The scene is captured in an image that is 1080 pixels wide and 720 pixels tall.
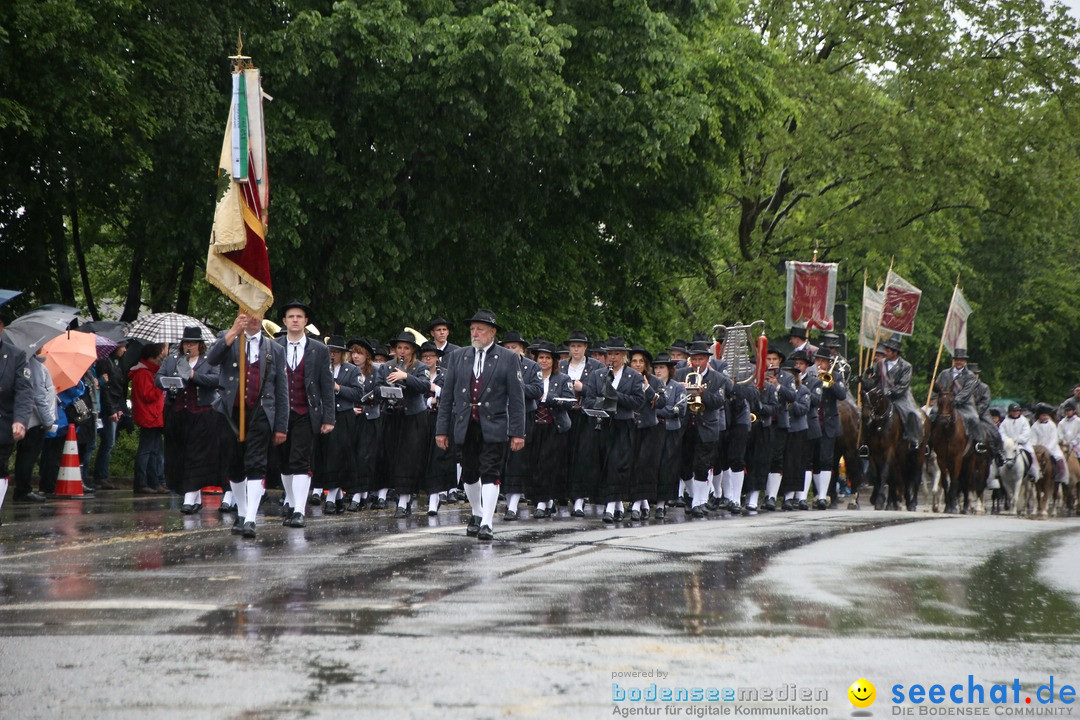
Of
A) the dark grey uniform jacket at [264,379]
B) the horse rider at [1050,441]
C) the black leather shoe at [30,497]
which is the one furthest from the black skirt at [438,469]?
the horse rider at [1050,441]

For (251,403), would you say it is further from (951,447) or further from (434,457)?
(951,447)

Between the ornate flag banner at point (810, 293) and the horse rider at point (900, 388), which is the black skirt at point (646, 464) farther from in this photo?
the ornate flag banner at point (810, 293)

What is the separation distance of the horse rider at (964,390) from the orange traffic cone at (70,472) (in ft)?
43.4

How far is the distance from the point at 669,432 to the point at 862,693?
473 inches

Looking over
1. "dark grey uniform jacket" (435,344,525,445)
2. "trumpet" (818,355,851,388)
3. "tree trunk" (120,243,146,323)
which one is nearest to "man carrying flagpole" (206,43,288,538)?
"dark grey uniform jacket" (435,344,525,445)

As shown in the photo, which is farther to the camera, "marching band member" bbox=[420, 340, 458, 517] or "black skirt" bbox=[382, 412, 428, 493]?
"black skirt" bbox=[382, 412, 428, 493]

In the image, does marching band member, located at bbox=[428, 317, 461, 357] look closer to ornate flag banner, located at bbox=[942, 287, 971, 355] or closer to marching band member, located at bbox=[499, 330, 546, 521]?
marching band member, located at bbox=[499, 330, 546, 521]

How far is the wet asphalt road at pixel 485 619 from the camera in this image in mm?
7297

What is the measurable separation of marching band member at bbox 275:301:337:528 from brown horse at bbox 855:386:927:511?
11.4m

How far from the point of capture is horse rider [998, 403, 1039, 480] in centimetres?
2997

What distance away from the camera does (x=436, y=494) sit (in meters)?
18.4

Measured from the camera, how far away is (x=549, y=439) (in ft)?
63.2

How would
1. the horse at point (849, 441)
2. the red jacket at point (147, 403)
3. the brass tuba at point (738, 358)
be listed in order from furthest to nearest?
1. the horse at point (849, 441)
2. the brass tuba at point (738, 358)
3. the red jacket at point (147, 403)

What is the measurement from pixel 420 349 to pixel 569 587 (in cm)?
896
